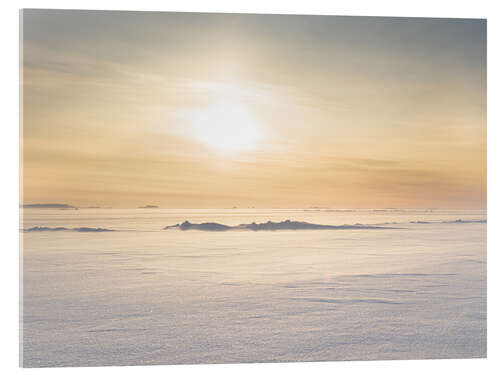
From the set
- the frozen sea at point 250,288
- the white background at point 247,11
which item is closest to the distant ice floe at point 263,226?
the frozen sea at point 250,288

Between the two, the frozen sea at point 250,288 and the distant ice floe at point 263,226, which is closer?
the frozen sea at point 250,288

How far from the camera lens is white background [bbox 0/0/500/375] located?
2461 mm

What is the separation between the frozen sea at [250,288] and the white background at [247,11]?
0.05 metres

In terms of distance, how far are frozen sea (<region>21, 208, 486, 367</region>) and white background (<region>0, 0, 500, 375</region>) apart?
0.16 ft

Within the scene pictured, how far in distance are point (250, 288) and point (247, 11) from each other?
148cm

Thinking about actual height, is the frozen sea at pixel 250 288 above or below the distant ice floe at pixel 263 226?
below

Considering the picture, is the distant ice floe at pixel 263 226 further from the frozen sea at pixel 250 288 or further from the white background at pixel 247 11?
Result: the white background at pixel 247 11

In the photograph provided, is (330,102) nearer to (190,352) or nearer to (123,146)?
(123,146)

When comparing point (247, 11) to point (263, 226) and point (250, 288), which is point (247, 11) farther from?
point (250, 288)

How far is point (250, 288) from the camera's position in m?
2.64

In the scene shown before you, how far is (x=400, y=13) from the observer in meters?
2.80

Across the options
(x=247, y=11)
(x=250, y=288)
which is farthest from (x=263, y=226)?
(x=247, y=11)

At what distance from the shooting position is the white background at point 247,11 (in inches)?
96.9
